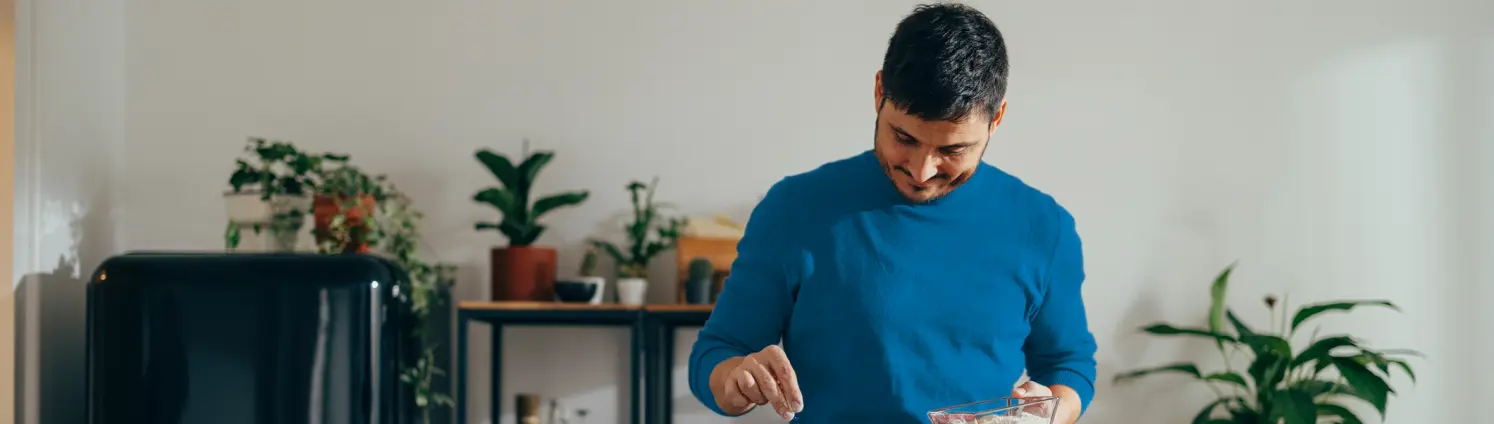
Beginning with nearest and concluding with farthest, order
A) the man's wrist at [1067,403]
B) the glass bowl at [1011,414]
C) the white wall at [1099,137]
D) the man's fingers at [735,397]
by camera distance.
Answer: the glass bowl at [1011,414], the man's fingers at [735,397], the man's wrist at [1067,403], the white wall at [1099,137]

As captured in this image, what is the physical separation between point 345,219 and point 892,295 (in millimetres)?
1910

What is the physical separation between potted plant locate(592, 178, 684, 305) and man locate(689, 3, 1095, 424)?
1.62 metres

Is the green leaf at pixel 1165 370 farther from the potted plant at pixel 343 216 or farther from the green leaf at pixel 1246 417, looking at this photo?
the potted plant at pixel 343 216

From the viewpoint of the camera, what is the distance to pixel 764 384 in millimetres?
1309

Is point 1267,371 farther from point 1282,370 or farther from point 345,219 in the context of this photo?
point 345,219

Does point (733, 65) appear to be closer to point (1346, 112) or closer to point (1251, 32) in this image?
point (1251, 32)

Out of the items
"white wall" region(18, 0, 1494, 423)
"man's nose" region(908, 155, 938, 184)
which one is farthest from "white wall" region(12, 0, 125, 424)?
"man's nose" region(908, 155, 938, 184)

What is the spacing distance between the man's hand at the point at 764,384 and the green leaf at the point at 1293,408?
2026mm

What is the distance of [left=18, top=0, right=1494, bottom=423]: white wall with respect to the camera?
337 cm

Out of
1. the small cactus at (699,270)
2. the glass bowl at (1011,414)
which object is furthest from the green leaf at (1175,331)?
the glass bowl at (1011,414)

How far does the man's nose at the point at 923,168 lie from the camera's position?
140 cm

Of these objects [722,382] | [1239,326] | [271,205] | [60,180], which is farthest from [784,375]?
[60,180]

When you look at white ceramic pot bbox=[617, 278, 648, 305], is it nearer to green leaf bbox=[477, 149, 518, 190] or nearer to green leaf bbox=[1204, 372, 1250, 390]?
green leaf bbox=[477, 149, 518, 190]

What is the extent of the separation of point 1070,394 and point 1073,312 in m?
0.12
